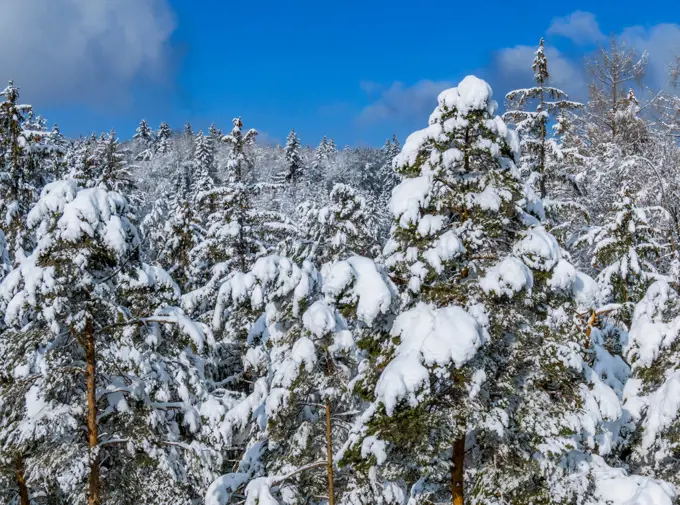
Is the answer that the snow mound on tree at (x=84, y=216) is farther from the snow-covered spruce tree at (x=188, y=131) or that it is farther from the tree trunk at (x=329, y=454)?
the snow-covered spruce tree at (x=188, y=131)

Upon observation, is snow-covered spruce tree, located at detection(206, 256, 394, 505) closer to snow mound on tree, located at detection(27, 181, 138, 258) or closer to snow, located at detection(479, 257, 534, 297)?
snow, located at detection(479, 257, 534, 297)

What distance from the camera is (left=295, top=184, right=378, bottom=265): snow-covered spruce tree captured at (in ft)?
59.6

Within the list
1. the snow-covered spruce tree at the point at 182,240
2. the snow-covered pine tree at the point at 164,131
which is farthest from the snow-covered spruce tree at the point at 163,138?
the snow-covered spruce tree at the point at 182,240

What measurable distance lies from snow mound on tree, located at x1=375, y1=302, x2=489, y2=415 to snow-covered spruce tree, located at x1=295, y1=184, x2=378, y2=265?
9.95 metres

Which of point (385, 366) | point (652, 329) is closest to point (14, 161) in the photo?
point (385, 366)

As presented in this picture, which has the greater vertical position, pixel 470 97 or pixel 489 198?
pixel 470 97

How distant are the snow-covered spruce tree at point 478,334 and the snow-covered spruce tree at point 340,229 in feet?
27.6

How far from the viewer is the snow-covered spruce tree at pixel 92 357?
9.05 meters

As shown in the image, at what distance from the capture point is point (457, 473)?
921 cm

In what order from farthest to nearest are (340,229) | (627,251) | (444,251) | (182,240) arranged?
(182,240) → (340,229) → (627,251) → (444,251)

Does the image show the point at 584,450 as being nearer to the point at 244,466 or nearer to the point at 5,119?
the point at 244,466

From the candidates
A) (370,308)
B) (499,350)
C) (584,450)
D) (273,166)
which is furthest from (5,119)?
(273,166)

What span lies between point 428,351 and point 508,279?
4.97ft

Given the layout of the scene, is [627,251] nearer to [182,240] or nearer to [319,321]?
[319,321]
